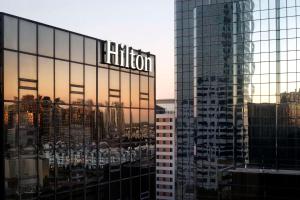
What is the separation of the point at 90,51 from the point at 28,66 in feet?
18.9

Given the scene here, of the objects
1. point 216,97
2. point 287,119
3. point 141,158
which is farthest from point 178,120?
point 141,158

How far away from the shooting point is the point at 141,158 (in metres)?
33.7

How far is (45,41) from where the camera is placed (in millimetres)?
24734

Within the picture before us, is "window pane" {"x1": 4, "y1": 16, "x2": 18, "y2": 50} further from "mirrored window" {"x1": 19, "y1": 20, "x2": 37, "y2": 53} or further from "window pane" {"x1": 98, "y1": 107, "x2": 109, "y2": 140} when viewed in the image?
"window pane" {"x1": 98, "y1": 107, "x2": 109, "y2": 140}

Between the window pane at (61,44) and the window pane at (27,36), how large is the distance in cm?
188

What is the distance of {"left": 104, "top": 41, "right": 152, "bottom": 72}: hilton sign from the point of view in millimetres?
30011

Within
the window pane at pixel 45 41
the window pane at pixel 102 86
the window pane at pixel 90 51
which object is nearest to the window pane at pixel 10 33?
the window pane at pixel 45 41

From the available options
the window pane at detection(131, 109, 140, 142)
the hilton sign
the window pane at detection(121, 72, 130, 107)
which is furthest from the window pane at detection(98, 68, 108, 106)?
the window pane at detection(131, 109, 140, 142)

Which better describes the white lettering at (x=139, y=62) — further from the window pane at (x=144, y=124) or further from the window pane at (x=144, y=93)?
the window pane at (x=144, y=124)

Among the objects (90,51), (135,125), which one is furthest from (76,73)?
(135,125)

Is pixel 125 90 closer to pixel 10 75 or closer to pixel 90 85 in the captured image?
pixel 90 85

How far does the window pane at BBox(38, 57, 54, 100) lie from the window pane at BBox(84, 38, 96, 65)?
11.6 feet

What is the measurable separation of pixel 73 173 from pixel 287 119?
2081 inches

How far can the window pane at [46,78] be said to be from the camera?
24.4 metres
